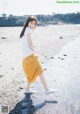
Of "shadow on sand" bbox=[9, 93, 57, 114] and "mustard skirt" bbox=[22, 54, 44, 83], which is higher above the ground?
"mustard skirt" bbox=[22, 54, 44, 83]

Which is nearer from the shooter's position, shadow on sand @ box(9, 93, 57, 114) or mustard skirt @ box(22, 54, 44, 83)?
shadow on sand @ box(9, 93, 57, 114)

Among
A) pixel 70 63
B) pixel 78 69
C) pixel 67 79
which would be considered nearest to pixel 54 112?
pixel 67 79

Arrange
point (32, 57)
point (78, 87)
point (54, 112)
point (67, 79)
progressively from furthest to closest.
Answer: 1. point (67, 79)
2. point (78, 87)
3. point (32, 57)
4. point (54, 112)

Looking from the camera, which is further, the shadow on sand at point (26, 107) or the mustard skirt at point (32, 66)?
the mustard skirt at point (32, 66)

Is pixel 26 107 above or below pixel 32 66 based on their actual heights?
below

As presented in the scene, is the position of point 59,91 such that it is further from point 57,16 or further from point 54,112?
point 57,16

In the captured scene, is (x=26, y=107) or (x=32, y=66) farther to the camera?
(x=32, y=66)

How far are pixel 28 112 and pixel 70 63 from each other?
5.65 meters

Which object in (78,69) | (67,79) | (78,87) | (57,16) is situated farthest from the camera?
(57,16)

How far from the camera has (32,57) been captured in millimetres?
6336

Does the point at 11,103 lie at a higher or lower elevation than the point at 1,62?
higher

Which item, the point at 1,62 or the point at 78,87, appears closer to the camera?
the point at 78,87

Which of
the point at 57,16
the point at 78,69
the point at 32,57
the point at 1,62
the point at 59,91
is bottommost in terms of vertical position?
the point at 57,16

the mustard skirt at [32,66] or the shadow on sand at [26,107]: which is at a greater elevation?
the mustard skirt at [32,66]
